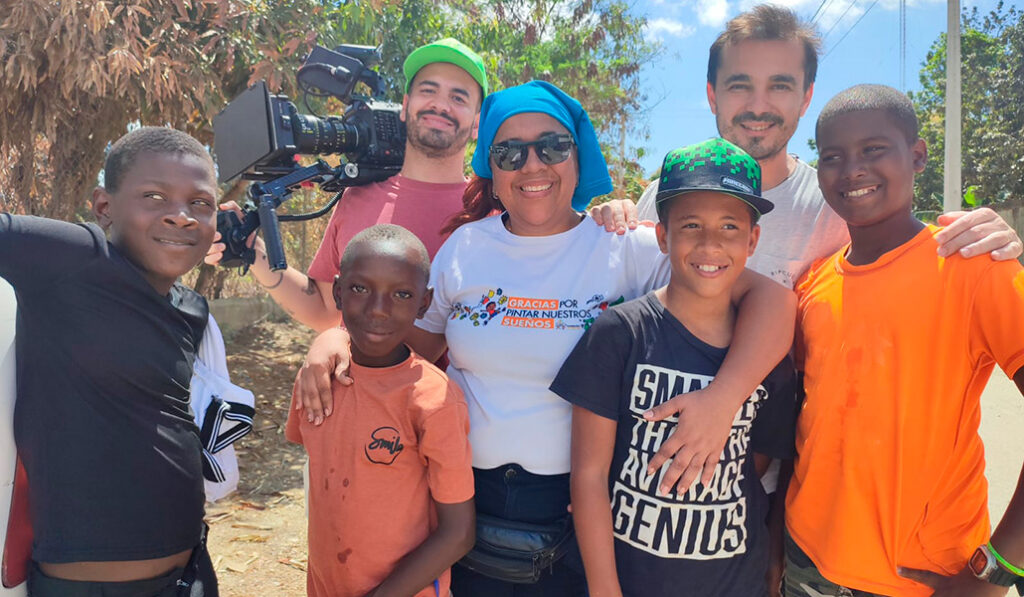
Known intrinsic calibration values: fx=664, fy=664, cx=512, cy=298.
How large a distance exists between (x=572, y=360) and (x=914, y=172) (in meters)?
1.13

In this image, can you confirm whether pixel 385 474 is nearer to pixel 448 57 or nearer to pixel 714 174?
pixel 714 174

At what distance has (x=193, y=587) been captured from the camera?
1791 millimetres

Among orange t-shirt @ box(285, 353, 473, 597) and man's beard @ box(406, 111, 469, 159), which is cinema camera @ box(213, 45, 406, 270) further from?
orange t-shirt @ box(285, 353, 473, 597)

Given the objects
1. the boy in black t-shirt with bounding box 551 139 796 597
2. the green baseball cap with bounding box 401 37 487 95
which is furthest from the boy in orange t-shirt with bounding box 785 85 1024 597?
the green baseball cap with bounding box 401 37 487 95

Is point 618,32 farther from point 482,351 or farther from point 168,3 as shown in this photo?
point 482,351

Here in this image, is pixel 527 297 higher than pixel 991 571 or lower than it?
higher

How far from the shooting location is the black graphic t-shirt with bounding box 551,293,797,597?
1677 mm

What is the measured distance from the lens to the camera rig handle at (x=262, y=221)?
2.43 meters

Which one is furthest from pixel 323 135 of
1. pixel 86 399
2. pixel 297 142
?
pixel 86 399

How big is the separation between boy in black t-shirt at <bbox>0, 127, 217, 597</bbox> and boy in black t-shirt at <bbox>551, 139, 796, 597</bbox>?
1.04 m

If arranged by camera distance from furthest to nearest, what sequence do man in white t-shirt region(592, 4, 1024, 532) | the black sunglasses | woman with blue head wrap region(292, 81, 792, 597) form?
man in white t-shirt region(592, 4, 1024, 532)
the black sunglasses
woman with blue head wrap region(292, 81, 792, 597)

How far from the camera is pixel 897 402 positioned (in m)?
1.72

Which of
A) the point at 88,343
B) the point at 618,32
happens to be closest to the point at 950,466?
the point at 88,343

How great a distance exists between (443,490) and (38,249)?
1.13 meters
